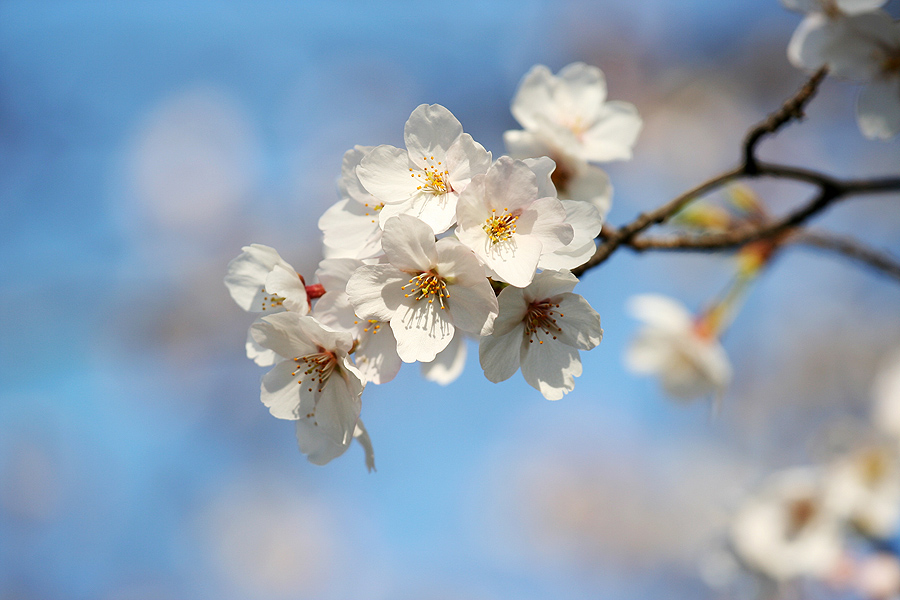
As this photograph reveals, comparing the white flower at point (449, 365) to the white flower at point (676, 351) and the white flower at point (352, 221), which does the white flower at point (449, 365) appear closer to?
the white flower at point (352, 221)

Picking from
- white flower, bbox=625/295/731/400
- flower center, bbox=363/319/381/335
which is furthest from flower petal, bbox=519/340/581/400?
white flower, bbox=625/295/731/400

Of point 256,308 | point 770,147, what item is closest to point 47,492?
point 256,308

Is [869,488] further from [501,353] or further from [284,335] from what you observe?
[284,335]

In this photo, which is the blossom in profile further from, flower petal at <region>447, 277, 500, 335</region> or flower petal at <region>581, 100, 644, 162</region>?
flower petal at <region>447, 277, 500, 335</region>

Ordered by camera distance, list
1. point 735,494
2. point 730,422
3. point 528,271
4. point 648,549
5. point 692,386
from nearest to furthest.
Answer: point 528,271 → point 692,386 → point 735,494 → point 730,422 → point 648,549

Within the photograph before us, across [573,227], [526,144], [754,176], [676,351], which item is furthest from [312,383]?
[676,351]

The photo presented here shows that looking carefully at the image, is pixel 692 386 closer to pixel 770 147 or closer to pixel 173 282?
pixel 173 282

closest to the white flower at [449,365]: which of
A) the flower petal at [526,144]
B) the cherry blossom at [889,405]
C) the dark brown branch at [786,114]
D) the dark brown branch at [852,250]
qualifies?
the flower petal at [526,144]
